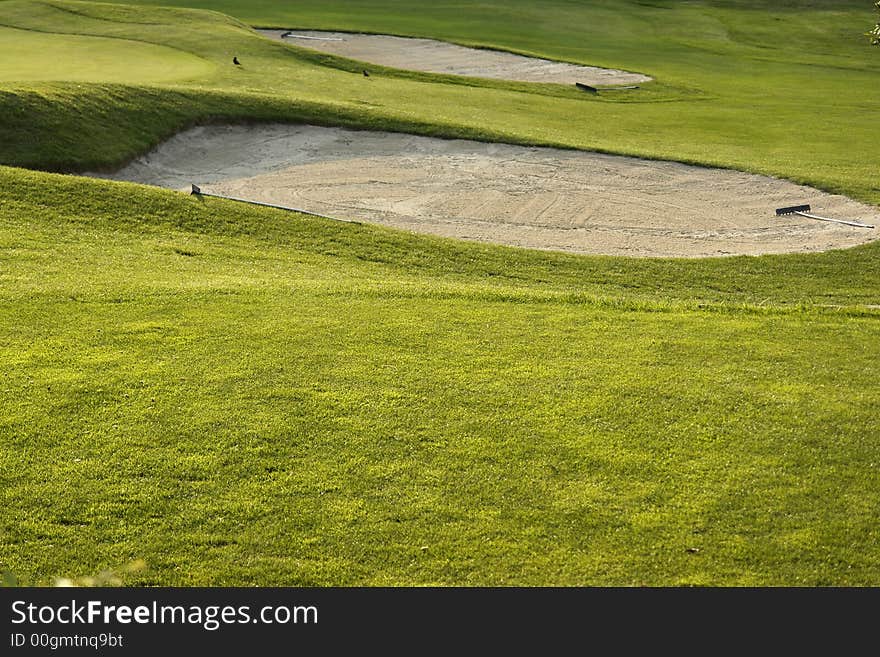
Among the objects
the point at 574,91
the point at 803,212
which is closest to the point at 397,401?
the point at 803,212

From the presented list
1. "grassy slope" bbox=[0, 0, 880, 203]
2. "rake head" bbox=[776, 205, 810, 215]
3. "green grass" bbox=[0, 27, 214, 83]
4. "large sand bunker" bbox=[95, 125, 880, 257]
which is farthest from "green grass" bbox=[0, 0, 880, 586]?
"green grass" bbox=[0, 27, 214, 83]

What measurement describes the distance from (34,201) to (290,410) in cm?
1001

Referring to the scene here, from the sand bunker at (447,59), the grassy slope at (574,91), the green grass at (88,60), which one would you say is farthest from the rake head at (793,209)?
the sand bunker at (447,59)

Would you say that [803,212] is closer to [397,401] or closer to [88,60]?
[397,401]

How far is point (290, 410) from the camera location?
9.56 meters

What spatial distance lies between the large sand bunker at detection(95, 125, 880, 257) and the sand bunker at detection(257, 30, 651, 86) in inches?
673

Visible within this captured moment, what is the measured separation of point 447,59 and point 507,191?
77.5 feet

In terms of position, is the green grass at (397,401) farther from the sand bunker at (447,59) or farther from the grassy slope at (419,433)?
the sand bunker at (447,59)

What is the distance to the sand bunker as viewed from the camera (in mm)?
41625

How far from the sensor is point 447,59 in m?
44.1

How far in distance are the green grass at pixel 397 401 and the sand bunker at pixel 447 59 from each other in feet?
72.4

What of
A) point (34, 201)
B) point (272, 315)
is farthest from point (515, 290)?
point (34, 201)

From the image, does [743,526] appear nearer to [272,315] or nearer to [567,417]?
[567,417]

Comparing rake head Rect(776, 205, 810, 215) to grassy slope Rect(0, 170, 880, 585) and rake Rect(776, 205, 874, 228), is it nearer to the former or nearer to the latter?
rake Rect(776, 205, 874, 228)
